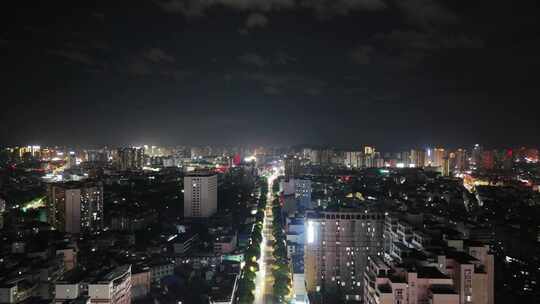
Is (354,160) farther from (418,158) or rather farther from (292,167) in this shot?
(292,167)

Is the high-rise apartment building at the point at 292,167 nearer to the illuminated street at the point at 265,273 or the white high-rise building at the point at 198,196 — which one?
the white high-rise building at the point at 198,196

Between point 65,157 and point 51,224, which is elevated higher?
point 65,157

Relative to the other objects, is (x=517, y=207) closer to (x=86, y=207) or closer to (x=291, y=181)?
(x=291, y=181)

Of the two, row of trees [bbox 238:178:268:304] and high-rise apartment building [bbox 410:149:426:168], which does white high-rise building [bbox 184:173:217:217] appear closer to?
row of trees [bbox 238:178:268:304]

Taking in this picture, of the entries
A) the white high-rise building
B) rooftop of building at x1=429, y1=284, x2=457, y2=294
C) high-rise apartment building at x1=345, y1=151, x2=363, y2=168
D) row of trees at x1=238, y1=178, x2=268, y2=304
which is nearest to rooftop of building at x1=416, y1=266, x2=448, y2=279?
rooftop of building at x1=429, y1=284, x2=457, y2=294

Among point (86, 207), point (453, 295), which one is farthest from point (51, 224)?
point (453, 295)

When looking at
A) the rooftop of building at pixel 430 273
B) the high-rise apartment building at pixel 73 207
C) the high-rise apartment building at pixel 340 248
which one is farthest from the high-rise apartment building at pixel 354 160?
the rooftop of building at pixel 430 273

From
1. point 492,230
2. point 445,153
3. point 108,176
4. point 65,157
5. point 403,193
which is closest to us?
point 492,230
